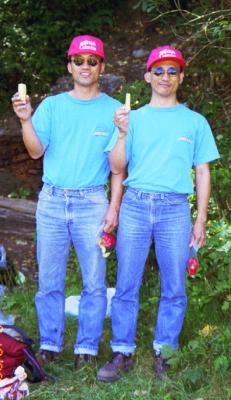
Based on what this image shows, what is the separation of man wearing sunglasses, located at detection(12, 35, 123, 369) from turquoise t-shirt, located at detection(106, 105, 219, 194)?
16 centimetres

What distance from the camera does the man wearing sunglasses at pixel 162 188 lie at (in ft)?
12.5

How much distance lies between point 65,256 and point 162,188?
80 centimetres

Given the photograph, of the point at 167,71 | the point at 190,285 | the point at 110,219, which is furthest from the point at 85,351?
the point at 167,71

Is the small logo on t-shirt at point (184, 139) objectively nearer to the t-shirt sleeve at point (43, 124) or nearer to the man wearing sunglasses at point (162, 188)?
the man wearing sunglasses at point (162, 188)

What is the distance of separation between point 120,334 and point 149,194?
0.93 m

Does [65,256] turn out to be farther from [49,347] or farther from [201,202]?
[201,202]

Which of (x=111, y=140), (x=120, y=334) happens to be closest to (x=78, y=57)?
(x=111, y=140)

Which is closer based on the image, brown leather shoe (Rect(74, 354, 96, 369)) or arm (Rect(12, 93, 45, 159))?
arm (Rect(12, 93, 45, 159))

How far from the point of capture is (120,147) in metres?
3.78

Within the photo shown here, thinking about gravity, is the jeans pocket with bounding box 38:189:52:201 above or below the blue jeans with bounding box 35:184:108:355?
above

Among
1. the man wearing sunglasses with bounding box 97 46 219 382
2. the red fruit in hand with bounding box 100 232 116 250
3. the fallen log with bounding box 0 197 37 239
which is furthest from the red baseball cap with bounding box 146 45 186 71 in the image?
the fallen log with bounding box 0 197 37 239

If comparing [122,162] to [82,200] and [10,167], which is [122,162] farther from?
[10,167]

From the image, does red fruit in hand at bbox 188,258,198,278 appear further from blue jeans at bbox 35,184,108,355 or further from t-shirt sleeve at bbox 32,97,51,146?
t-shirt sleeve at bbox 32,97,51,146

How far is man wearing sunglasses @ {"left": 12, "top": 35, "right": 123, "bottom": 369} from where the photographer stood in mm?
3932
